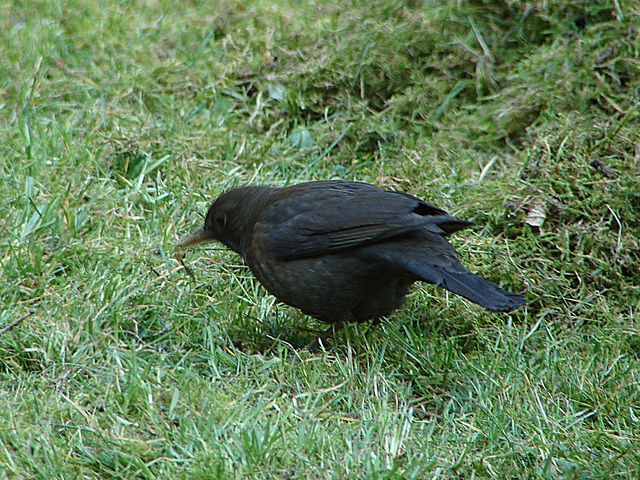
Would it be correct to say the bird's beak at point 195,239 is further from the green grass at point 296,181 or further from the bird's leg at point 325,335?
the bird's leg at point 325,335

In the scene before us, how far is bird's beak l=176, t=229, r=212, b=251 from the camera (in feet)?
15.3

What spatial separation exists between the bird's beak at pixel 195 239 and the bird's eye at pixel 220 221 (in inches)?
4.2

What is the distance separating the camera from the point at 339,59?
625 cm

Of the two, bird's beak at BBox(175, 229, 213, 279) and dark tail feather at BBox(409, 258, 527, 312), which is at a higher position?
dark tail feather at BBox(409, 258, 527, 312)

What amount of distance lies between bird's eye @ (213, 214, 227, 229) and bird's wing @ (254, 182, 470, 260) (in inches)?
12.4

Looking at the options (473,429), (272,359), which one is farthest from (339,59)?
(473,429)

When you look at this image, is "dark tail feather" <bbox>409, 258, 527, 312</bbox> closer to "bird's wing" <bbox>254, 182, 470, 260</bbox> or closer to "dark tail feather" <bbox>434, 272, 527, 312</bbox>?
"dark tail feather" <bbox>434, 272, 527, 312</bbox>

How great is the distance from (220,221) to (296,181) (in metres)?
1.04

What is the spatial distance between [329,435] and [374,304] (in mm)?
1035

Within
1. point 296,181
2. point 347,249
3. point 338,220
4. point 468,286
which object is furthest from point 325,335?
point 296,181

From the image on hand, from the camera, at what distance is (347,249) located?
13.2ft

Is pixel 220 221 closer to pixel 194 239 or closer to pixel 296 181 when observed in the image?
pixel 194 239

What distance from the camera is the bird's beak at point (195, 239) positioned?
4.65m

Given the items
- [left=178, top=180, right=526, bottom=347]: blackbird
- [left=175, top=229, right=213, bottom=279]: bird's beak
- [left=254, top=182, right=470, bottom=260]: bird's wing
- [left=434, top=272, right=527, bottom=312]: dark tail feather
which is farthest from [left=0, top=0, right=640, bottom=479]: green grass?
[left=254, top=182, right=470, bottom=260]: bird's wing
